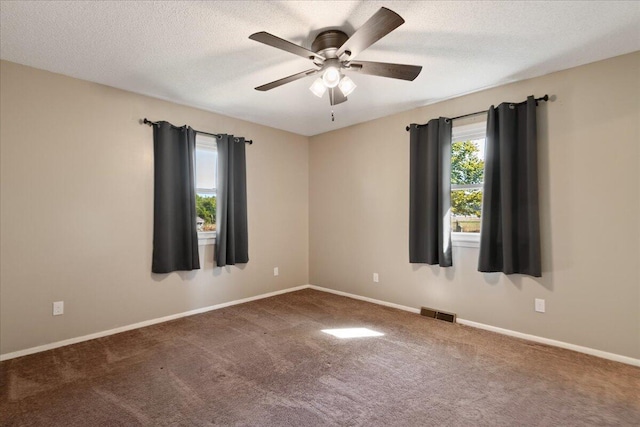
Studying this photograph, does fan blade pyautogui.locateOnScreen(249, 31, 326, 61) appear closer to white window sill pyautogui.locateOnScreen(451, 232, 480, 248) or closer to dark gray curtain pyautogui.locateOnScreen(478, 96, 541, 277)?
dark gray curtain pyautogui.locateOnScreen(478, 96, 541, 277)

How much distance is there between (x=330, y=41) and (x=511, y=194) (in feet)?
7.32

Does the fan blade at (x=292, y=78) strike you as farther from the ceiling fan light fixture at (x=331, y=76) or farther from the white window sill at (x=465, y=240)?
the white window sill at (x=465, y=240)

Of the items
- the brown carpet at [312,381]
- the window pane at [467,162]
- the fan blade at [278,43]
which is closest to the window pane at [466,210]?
the window pane at [467,162]

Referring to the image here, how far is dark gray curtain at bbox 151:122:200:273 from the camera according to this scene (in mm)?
3465

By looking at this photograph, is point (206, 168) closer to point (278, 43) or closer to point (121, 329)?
point (121, 329)

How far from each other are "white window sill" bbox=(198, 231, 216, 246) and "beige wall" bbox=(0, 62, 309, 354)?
0.09 metres

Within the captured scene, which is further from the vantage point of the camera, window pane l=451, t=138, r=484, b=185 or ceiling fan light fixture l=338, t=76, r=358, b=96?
window pane l=451, t=138, r=484, b=185

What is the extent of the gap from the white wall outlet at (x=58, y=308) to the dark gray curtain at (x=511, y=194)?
4.11 meters

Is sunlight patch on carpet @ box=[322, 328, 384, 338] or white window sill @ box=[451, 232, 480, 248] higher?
white window sill @ box=[451, 232, 480, 248]

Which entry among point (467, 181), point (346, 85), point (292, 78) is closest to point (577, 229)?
point (467, 181)

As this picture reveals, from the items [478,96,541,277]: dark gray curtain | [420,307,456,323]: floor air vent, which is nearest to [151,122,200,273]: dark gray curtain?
[420,307,456,323]: floor air vent

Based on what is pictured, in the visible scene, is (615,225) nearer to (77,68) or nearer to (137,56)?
(137,56)

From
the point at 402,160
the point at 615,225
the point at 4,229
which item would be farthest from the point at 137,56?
the point at 615,225

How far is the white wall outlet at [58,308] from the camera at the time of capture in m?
2.85
